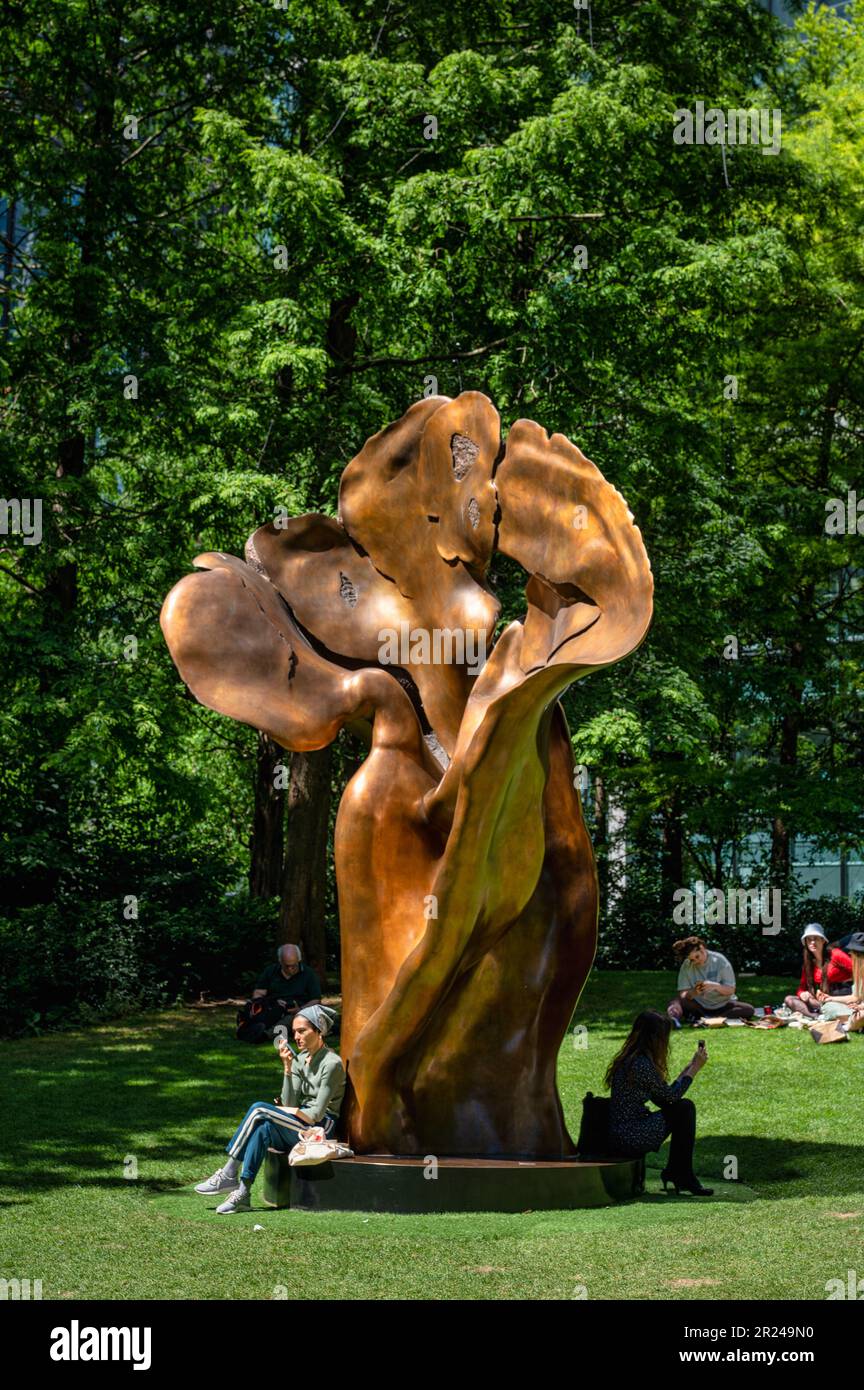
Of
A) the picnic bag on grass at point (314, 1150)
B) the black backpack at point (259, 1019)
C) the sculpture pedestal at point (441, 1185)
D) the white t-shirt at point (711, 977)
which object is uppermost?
the white t-shirt at point (711, 977)

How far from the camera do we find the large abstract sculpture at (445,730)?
9.88 metres

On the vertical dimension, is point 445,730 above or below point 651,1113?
above

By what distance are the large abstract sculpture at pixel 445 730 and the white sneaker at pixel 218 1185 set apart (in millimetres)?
824

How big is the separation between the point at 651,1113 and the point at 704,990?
7569 millimetres

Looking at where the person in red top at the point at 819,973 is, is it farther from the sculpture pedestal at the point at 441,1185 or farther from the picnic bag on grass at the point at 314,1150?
the picnic bag on grass at the point at 314,1150

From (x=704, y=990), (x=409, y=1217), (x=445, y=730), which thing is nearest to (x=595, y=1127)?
(x=409, y=1217)

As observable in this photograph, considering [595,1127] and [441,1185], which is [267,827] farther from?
[441,1185]

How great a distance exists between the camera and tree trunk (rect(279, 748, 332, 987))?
20.1 metres

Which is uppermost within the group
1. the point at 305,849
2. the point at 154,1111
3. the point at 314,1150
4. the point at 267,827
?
the point at 267,827

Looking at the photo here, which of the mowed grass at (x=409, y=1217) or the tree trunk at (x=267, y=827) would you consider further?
the tree trunk at (x=267, y=827)

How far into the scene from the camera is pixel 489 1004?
10359 millimetres

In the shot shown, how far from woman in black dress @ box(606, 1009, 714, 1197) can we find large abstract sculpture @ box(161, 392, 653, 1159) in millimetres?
409

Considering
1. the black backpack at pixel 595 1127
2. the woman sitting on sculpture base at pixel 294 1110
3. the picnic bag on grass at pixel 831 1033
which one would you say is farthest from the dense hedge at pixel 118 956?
the black backpack at pixel 595 1127

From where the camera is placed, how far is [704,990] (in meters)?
17.9
